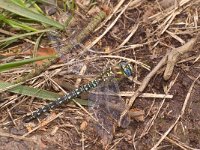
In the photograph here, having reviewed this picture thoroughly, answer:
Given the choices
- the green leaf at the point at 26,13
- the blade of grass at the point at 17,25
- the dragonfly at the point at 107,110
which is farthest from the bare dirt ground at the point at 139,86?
the blade of grass at the point at 17,25

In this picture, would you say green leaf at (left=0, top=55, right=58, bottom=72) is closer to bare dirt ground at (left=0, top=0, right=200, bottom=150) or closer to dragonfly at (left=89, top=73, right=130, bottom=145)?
bare dirt ground at (left=0, top=0, right=200, bottom=150)

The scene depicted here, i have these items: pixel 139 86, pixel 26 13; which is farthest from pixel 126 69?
pixel 26 13

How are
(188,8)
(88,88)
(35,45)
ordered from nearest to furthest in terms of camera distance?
(88,88) < (35,45) < (188,8)

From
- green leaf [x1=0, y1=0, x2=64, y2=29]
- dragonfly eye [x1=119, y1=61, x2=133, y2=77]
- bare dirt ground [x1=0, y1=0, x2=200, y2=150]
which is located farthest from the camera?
green leaf [x1=0, y1=0, x2=64, y2=29]

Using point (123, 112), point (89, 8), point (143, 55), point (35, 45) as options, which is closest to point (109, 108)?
point (123, 112)

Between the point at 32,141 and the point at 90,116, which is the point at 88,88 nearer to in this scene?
the point at 90,116

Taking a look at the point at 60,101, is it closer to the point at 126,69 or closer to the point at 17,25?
the point at 126,69

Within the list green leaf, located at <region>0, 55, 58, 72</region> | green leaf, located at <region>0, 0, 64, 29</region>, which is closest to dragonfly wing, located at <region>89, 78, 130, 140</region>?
green leaf, located at <region>0, 55, 58, 72</region>
